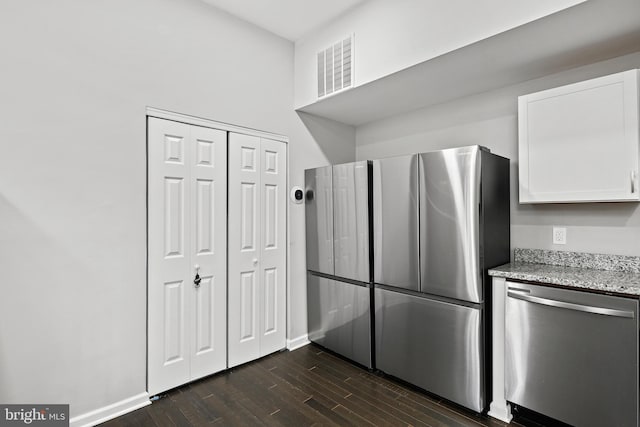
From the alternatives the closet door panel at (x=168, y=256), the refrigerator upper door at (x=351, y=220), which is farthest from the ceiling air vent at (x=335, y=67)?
the closet door panel at (x=168, y=256)

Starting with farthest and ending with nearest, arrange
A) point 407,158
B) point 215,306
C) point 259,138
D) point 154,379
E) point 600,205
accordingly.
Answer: point 259,138
point 215,306
point 407,158
point 154,379
point 600,205

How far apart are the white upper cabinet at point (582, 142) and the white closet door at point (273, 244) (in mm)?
2028

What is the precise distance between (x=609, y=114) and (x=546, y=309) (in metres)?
1.24

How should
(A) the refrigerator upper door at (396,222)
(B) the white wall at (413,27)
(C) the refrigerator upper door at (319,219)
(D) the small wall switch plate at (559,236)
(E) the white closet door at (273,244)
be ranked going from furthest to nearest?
(C) the refrigerator upper door at (319,219) < (E) the white closet door at (273,244) < (A) the refrigerator upper door at (396,222) < (D) the small wall switch plate at (559,236) < (B) the white wall at (413,27)

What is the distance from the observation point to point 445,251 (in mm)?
2320

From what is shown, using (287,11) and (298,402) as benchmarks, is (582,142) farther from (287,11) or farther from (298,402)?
(298,402)

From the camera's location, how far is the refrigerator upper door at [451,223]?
85.8 inches

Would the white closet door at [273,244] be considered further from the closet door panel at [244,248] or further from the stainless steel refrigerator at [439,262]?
the stainless steel refrigerator at [439,262]

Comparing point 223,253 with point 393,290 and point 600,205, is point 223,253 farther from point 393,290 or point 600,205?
point 600,205

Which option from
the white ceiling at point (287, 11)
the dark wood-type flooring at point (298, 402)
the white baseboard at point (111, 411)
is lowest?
the dark wood-type flooring at point (298, 402)

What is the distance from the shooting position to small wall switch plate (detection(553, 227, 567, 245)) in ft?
7.79

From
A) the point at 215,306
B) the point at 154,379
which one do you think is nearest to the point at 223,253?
the point at 215,306

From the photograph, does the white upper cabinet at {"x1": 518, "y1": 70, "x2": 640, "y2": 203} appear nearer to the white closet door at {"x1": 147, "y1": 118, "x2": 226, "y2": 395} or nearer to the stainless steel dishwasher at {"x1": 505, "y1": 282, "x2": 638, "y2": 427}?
the stainless steel dishwasher at {"x1": 505, "y1": 282, "x2": 638, "y2": 427}

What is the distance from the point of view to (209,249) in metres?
2.68
